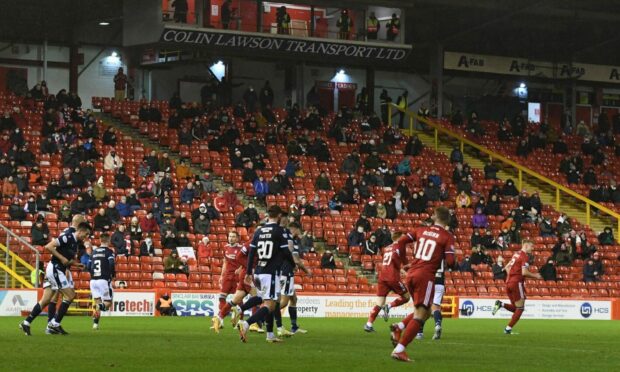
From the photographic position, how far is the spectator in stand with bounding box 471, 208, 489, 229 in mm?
44875

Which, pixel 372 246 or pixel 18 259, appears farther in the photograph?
pixel 372 246

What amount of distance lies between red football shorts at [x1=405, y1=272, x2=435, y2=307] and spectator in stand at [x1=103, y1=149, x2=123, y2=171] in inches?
1028

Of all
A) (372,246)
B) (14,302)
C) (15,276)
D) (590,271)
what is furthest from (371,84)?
(14,302)

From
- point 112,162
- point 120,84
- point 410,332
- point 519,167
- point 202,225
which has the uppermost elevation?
point 120,84

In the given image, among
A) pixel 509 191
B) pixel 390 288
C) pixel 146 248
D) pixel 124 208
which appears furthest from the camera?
pixel 509 191

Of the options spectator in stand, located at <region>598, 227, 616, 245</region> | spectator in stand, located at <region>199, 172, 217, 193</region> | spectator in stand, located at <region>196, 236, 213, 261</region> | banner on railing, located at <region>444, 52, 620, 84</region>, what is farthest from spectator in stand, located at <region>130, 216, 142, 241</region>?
banner on railing, located at <region>444, 52, 620, 84</region>

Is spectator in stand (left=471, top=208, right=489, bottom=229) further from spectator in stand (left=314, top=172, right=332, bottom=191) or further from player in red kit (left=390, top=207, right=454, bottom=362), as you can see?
player in red kit (left=390, top=207, right=454, bottom=362)

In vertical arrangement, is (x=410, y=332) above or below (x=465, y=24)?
below

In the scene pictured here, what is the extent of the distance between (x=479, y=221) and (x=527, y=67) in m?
17.7

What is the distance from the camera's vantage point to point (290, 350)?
60.8 feet

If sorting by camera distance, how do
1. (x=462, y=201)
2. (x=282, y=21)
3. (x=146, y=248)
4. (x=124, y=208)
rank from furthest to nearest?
(x=282, y=21), (x=462, y=201), (x=124, y=208), (x=146, y=248)

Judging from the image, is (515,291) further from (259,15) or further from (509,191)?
(259,15)

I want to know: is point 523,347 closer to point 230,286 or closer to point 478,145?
point 230,286

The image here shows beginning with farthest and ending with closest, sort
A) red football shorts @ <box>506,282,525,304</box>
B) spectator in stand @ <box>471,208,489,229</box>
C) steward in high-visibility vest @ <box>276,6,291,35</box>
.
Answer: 1. steward in high-visibility vest @ <box>276,6,291,35</box>
2. spectator in stand @ <box>471,208,489,229</box>
3. red football shorts @ <box>506,282,525,304</box>
